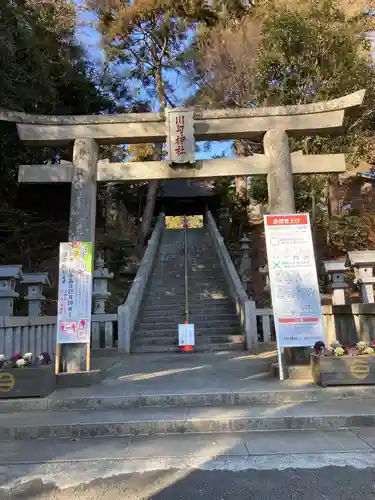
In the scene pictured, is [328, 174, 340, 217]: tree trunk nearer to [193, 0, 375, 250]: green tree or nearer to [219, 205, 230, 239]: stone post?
[193, 0, 375, 250]: green tree

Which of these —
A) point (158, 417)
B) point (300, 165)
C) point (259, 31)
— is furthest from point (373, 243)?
point (158, 417)

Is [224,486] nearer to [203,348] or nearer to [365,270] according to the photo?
[203,348]

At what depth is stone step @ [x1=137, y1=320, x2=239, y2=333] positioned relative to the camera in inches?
422

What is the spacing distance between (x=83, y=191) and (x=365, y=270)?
21.4ft

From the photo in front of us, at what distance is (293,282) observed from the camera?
6285 millimetres

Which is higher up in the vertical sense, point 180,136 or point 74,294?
point 180,136

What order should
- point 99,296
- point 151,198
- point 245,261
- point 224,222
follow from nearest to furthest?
point 99,296 < point 245,261 < point 151,198 < point 224,222

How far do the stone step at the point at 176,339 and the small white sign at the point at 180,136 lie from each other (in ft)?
16.2

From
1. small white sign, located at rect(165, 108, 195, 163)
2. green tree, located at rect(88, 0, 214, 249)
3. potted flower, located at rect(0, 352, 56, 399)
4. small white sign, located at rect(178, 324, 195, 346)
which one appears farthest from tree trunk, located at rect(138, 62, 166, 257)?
potted flower, located at rect(0, 352, 56, 399)

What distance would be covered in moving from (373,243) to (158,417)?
13403 mm

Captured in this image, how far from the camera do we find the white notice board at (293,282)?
6164mm

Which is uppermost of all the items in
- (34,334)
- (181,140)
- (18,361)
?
(181,140)

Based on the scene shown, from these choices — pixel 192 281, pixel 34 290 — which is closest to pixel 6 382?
pixel 34 290

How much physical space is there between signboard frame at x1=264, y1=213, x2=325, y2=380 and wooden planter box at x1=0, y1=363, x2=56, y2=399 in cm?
343
